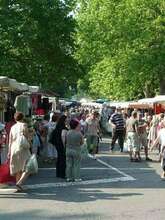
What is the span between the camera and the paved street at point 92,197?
10.6 metres

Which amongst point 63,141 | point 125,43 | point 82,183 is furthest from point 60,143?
point 125,43

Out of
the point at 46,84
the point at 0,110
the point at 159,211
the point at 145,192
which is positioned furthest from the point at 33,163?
the point at 46,84

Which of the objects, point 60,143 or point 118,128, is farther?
point 118,128

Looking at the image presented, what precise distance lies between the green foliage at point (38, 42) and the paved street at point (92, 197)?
59.9ft

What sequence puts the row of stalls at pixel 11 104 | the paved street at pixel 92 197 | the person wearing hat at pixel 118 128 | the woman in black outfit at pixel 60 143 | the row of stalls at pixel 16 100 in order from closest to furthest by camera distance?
1. the paved street at pixel 92 197
2. the row of stalls at pixel 11 104
3. the woman in black outfit at pixel 60 143
4. the row of stalls at pixel 16 100
5. the person wearing hat at pixel 118 128

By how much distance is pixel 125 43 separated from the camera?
48938 millimetres

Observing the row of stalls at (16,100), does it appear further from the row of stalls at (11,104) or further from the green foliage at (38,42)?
the green foliage at (38,42)

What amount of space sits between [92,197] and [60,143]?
13.3 ft

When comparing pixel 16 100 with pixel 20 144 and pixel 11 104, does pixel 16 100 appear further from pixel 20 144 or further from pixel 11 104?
pixel 20 144

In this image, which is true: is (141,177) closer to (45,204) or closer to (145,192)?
(145,192)

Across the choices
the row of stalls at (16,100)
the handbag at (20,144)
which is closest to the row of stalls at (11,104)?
the row of stalls at (16,100)

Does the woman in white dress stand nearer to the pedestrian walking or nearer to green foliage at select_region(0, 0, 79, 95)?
the pedestrian walking

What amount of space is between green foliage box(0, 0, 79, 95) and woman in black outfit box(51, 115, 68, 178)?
18.4 m

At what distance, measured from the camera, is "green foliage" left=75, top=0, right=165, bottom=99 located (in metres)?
48.0
